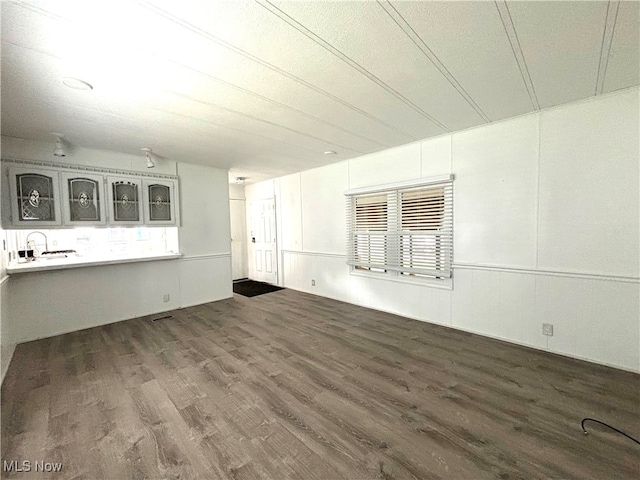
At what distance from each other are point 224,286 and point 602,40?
5742mm

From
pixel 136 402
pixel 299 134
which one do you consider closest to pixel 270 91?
pixel 299 134

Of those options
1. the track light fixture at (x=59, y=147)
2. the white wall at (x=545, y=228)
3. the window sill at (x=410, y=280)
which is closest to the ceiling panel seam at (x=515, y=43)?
the white wall at (x=545, y=228)

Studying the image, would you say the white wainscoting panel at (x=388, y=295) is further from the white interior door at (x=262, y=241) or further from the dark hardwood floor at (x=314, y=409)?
the white interior door at (x=262, y=241)

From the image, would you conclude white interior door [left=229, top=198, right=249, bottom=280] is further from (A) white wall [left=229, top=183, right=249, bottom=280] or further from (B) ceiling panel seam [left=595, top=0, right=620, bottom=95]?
(B) ceiling panel seam [left=595, top=0, right=620, bottom=95]

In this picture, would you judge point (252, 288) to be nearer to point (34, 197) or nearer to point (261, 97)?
point (34, 197)

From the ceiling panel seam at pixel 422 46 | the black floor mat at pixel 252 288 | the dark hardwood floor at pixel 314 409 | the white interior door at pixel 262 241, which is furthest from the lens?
the white interior door at pixel 262 241

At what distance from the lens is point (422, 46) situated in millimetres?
1775

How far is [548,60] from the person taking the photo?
6.43 feet

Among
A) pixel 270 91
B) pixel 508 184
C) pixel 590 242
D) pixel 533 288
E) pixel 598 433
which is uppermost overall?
pixel 270 91

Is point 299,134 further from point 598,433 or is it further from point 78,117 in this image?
point 598,433

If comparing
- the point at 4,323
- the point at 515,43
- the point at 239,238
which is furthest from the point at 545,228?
the point at 239,238

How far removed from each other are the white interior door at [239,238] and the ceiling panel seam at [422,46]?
6.09 m

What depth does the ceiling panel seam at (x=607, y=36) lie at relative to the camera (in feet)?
4.91

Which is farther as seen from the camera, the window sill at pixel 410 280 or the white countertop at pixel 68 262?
the window sill at pixel 410 280
